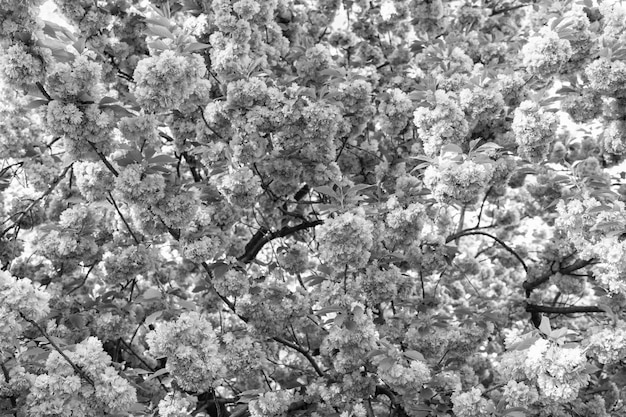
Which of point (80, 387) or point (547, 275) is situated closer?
point (80, 387)

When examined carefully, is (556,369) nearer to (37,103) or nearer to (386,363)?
(386,363)

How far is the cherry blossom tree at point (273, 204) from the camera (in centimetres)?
363

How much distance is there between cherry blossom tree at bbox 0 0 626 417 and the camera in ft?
11.9

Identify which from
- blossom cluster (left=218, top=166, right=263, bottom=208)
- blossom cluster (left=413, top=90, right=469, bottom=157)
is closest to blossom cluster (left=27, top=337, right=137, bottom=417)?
blossom cluster (left=218, top=166, right=263, bottom=208)

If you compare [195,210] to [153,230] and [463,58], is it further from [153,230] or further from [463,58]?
[463,58]

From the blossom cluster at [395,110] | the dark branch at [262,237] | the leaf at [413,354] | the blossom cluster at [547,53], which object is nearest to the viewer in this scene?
the leaf at [413,354]

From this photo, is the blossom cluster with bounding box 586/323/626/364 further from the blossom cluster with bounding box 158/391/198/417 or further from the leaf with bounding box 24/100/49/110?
the leaf with bounding box 24/100/49/110

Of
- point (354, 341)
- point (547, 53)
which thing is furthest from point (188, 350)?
point (547, 53)

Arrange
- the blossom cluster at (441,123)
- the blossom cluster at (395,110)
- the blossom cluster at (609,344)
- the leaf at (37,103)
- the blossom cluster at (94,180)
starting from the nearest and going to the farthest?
the leaf at (37,103), the blossom cluster at (94,180), the blossom cluster at (609,344), the blossom cluster at (441,123), the blossom cluster at (395,110)

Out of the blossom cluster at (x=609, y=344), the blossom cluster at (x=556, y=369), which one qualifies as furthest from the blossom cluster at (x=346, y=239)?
the blossom cluster at (x=609, y=344)

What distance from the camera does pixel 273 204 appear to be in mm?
5340

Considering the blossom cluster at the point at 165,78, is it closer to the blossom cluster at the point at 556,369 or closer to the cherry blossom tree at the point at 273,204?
the cherry blossom tree at the point at 273,204

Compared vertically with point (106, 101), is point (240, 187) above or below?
below

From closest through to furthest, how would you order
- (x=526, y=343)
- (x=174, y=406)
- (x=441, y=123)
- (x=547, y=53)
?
(x=174, y=406), (x=526, y=343), (x=441, y=123), (x=547, y=53)
